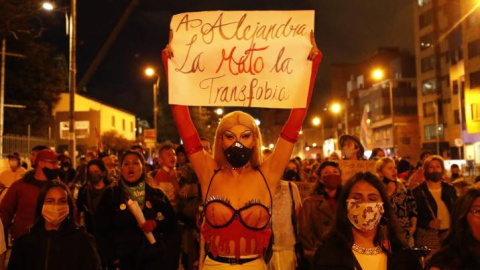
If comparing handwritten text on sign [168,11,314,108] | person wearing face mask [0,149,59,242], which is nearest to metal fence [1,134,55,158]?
person wearing face mask [0,149,59,242]

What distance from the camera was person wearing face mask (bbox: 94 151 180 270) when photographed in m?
5.63

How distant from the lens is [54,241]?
168 inches

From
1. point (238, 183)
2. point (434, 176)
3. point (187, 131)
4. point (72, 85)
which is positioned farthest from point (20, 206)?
point (72, 85)

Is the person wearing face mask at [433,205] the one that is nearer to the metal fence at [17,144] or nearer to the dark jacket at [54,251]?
the dark jacket at [54,251]

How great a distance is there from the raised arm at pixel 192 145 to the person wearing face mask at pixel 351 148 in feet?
11.9

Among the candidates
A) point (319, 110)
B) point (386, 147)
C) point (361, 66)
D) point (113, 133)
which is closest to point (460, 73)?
point (386, 147)

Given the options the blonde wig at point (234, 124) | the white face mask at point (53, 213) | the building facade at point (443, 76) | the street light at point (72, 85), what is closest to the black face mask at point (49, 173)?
the white face mask at point (53, 213)

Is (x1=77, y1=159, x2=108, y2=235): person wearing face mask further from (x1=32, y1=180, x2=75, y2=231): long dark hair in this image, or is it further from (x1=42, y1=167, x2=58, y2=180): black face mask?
(x1=32, y1=180, x2=75, y2=231): long dark hair

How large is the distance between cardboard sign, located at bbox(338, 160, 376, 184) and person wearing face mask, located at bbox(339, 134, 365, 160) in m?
0.27

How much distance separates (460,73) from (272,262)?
4439cm

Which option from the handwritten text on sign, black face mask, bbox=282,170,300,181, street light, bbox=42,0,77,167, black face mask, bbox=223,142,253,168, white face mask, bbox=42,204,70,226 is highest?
street light, bbox=42,0,77,167

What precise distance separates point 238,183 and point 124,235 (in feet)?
7.53

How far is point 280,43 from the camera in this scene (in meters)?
4.32

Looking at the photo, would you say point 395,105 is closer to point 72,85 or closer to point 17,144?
point 17,144
